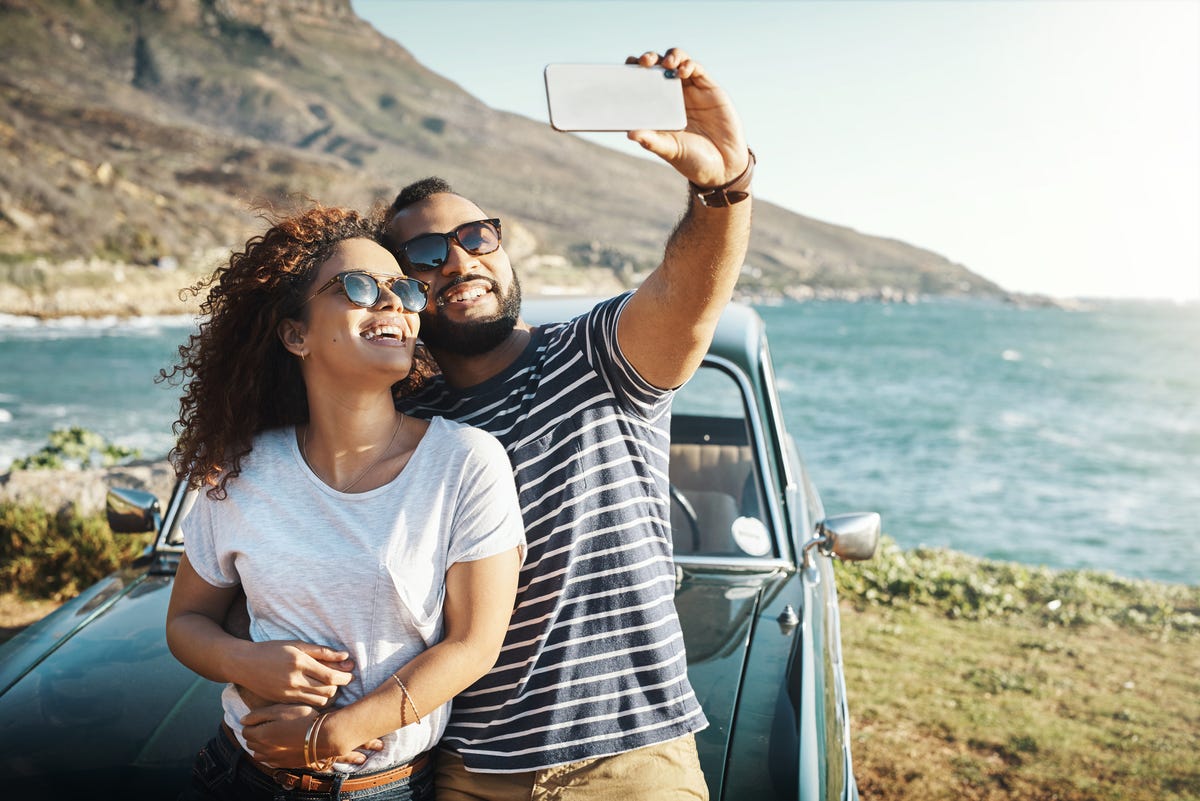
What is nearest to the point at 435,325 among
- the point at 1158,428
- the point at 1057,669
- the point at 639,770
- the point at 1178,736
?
the point at 639,770

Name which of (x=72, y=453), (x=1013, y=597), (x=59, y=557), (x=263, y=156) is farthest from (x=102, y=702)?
(x=263, y=156)

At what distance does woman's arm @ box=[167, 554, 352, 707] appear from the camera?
1.68 meters

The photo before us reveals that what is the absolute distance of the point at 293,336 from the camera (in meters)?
1.95

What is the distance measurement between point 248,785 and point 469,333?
41.0 inches

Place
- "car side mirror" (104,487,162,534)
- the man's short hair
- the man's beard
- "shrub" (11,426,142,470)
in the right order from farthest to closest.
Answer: "shrub" (11,426,142,470) < "car side mirror" (104,487,162,534) < the man's short hair < the man's beard

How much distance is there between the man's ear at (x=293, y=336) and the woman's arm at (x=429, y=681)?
59 cm

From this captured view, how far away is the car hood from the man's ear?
1035 millimetres

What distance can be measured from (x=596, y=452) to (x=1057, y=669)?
4964 mm

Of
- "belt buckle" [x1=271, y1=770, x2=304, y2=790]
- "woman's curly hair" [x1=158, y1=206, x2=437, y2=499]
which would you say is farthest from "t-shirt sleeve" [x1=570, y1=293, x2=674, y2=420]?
"belt buckle" [x1=271, y1=770, x2=304, y2=790]

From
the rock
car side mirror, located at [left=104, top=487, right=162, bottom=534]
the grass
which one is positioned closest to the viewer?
car side mirror, located at [left=104, top=487, right=162, bottom=534]

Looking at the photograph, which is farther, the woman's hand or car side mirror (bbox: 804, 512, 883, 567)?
car side mirror (bbox: 804, 512, 883, 567)

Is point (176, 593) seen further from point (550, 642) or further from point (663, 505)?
point (663, 505)

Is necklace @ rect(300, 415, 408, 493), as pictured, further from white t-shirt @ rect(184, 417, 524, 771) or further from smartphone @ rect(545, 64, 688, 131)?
smartphone @ rect(545, 64, 688, 131)

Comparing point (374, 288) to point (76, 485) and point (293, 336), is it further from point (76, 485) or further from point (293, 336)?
point (76, 485)
